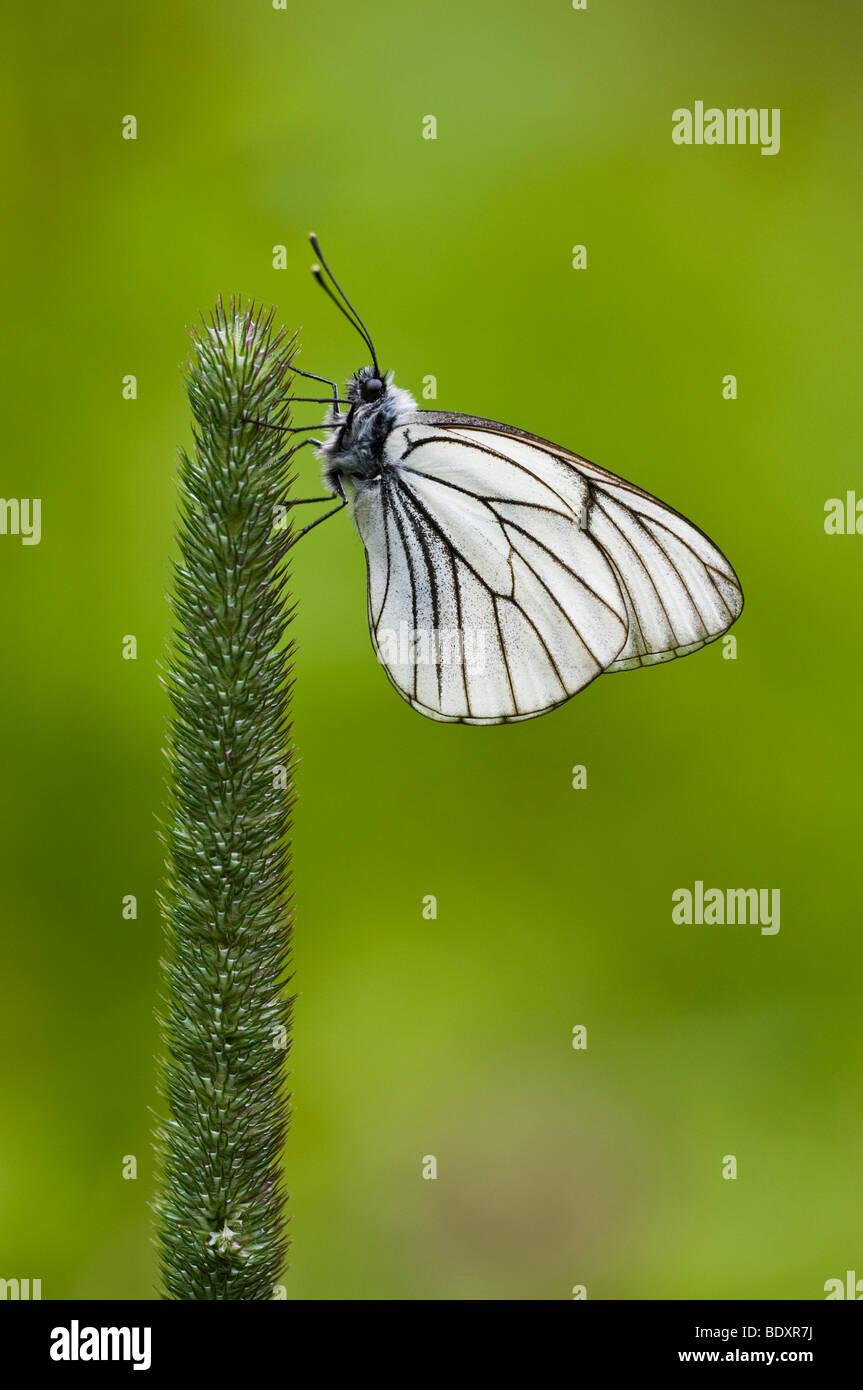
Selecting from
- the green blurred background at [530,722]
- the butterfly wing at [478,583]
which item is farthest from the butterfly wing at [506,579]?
the green blurred background at [530,722]

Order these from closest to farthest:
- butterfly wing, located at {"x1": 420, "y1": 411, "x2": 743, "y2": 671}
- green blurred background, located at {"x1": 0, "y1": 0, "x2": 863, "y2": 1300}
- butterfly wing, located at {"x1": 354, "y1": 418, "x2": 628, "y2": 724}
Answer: butterfly wing, located at {"x1": 420, "y1": 411, "x2": 743, "y2": 671}
butterfly wing, located at {"x1": 354, "y1": 418, "x2": 628, "y2": 724}
green blurred background, located at {"x1": 0, "y1": 0, "x2": 863, "y2": 1300}

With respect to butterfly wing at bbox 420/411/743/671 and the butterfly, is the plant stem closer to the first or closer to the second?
the butterfly

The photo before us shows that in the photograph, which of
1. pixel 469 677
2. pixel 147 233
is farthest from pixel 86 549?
pixel 469 677

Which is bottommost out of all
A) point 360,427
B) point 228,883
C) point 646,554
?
point 228,883

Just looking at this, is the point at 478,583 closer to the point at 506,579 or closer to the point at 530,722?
the point at 506,579

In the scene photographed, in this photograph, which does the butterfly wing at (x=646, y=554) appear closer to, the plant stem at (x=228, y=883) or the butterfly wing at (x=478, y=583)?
the butterfly wing at (x=478, y=583)

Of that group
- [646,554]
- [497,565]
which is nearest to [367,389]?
[497,565]

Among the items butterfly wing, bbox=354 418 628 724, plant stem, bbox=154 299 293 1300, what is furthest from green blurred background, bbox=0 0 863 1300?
plant stem, bbox=154 299 293 1300
